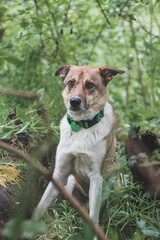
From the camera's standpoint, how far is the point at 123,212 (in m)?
2.46

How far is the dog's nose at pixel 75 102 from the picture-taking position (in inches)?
105

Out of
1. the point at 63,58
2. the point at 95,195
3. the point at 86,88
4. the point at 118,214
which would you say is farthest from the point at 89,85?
the point at 63,58

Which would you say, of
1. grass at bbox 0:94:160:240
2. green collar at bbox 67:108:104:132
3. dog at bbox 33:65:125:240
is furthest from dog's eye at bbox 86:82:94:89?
grass at bbox 0:94:160:240

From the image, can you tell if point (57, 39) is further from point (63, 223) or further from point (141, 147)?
point (63, 223)

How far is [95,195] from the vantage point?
2602 mm

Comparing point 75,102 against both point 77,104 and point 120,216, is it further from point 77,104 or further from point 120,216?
point 120,216

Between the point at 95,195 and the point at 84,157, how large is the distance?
0.37 meters

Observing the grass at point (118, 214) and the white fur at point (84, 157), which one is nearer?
the grass at point (118, 214)

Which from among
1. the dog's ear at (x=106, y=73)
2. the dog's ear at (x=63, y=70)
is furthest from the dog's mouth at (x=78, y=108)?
the dog's ear at (x=63, y=70)

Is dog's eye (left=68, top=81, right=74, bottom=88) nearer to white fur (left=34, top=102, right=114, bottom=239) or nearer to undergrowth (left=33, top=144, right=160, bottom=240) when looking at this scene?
white fur (left=34, top=102, right=114, bottom=239)

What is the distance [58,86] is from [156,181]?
7.69 feet

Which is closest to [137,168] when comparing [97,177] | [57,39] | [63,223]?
[97,177]

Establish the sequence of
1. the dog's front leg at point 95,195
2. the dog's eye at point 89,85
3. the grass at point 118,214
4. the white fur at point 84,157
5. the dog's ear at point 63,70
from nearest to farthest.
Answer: the grass at point 118,214 < the dog's front leg at point 95,195 < the white fur at point 84,157 < the dog's eye at point 89,85 < the dog's ear at point 63,70

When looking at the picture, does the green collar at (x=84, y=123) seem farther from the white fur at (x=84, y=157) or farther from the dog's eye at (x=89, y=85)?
the dog's eye at (x=89, y=85)
